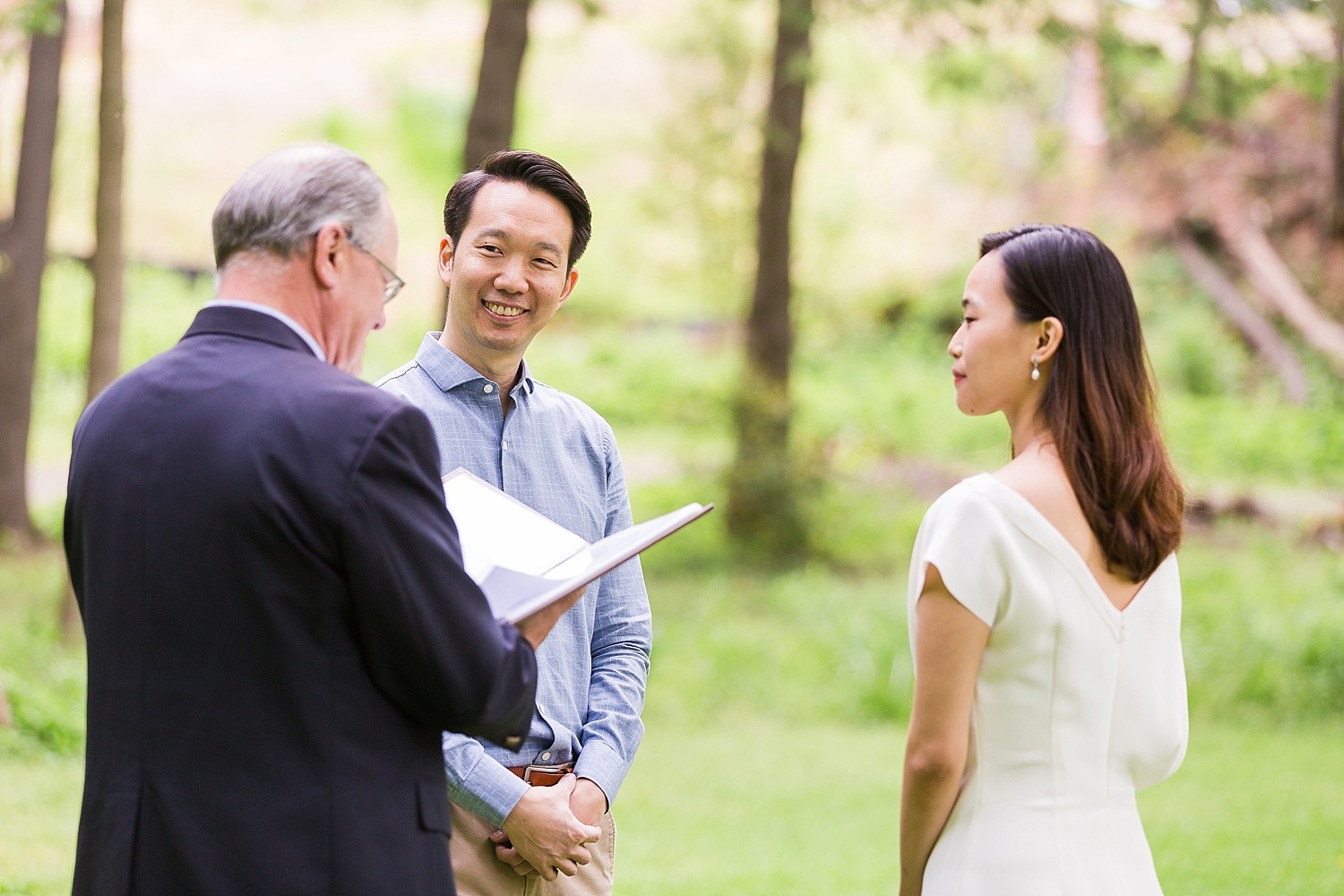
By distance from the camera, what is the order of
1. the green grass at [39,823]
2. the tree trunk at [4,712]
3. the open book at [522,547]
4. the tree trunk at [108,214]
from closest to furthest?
1. the open book at [522,547]
2. the green grass at [39,823]
3. the tree trunk at [4,712]
4. the tree trunk at [108,214]

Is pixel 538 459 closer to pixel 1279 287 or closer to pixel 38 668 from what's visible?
pixel 38 668

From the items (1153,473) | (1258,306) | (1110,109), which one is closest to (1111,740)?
(1153,473)

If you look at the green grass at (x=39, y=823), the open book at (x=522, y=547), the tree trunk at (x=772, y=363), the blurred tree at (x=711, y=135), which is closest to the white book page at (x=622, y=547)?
the open book at (x=522, y=547)

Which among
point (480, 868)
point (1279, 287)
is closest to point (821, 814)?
point (480, 868)

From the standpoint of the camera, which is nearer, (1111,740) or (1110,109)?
(1111,740)

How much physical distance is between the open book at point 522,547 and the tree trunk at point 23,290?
10568 millimetres

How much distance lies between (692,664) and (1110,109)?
5.42 meters

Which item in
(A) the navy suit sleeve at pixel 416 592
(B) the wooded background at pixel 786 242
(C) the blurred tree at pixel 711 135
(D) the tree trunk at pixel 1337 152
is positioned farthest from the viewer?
(C) the blurred tree at pixel 711 135

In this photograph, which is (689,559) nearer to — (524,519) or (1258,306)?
(524,519)

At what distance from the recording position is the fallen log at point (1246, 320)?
18.2 m

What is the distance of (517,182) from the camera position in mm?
2793

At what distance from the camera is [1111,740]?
2.29 metres

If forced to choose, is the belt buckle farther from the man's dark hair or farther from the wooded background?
the wooded background

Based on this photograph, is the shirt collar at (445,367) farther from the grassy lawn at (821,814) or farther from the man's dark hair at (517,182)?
the grassy lawn at (821,814)
